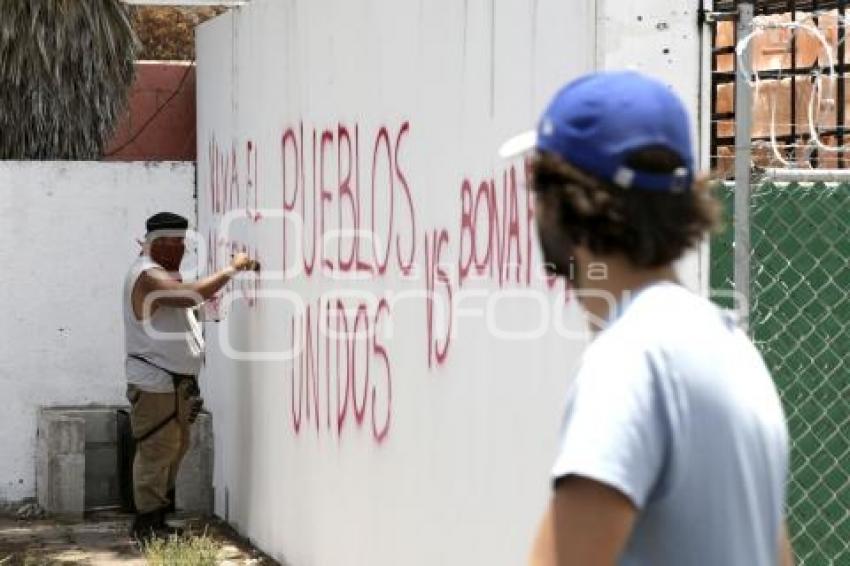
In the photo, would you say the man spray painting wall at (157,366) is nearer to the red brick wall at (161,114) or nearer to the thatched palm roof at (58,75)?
the thatched palm roof at (58,75)

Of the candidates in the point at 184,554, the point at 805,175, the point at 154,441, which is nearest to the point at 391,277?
the point at 184,554

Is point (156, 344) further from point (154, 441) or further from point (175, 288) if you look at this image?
point (154, 441)

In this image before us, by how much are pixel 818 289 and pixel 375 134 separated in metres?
2.30

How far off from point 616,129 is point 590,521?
1.71 ft

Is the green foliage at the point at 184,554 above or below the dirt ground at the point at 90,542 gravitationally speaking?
above

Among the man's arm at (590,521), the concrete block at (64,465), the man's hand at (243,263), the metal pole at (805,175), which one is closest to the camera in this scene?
the man's arm at (590,521)

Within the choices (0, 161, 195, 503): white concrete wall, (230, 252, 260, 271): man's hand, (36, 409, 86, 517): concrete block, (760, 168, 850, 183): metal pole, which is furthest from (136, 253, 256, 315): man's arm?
(760, 168, 850, 183): metal pole

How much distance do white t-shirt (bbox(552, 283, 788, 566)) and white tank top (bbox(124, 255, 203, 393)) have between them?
267 inches

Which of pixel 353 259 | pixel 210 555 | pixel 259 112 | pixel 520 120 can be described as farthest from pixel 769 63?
pixel 520 120

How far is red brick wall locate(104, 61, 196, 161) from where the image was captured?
11.3 metres

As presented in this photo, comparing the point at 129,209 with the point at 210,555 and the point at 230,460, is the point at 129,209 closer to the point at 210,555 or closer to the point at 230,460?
the point at 230,460

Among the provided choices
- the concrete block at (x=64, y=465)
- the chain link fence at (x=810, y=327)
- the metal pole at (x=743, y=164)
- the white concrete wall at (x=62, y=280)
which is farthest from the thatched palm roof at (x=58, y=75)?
the metal pole at (x=743, y=164)

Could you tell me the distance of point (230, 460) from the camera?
9430 mm

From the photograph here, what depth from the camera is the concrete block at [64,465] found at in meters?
9.60
